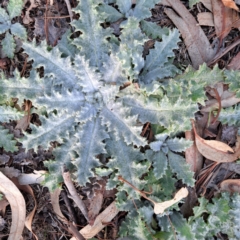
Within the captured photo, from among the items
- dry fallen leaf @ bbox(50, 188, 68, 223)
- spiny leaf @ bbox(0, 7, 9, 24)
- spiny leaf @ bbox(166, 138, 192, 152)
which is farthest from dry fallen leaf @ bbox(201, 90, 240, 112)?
spiny leaf @ bbox(0, 7, 9, 24)

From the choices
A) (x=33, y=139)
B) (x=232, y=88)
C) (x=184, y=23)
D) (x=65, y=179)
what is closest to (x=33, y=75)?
(x=33, y=139)

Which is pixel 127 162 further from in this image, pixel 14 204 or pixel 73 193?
pixel 14 204

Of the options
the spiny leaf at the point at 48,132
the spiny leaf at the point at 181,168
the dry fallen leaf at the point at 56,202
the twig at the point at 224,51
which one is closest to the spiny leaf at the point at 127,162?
the spiny leaf at the point at 181,168

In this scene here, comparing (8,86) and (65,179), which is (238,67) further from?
(8,86)

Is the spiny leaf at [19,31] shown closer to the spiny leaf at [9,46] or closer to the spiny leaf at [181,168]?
the spiny leaf at [9,46]

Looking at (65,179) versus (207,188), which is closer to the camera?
(65,179)

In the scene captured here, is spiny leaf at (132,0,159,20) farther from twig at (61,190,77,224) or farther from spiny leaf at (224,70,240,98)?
twig at (61,190,77,224)
